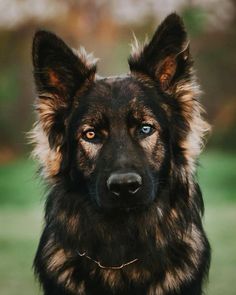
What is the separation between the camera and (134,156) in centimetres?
459

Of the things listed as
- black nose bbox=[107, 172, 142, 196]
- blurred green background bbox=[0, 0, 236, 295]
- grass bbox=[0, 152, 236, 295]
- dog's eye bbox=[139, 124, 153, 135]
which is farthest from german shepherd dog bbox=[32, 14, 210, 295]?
blurred green background bbox=[0, 0, 236, 295]

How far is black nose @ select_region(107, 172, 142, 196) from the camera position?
4426 mm

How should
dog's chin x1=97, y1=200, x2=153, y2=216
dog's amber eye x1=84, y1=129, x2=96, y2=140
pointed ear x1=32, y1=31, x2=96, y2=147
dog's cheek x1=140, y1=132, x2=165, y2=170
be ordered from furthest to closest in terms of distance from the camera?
pointed ear x1=32, y1=31, x2=96, y2=147 < dog's amber eye x1=84, y1=129, x2=96, y2=140 < dog's cheek x1=140, y1=132, x2=165, y2=170 < dog's chin x1=97, y1=200, x2=153, y2=216

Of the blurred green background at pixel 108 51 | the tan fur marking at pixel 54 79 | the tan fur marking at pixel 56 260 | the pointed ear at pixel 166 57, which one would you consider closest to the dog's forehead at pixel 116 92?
the pointed ear at pixel 166 57

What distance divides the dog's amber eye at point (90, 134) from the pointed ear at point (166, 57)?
2.19ft

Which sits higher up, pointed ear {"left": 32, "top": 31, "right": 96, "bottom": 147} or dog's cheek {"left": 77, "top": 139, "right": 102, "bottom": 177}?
pointed ear {"left": 32, "top": 31, "right": 96, "bottom": 147}

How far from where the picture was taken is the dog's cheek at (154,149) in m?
4.75

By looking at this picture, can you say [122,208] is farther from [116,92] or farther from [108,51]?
[108,51]

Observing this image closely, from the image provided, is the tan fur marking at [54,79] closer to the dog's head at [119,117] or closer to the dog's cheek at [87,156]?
the dog's head at [119,117]

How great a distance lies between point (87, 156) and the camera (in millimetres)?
4855

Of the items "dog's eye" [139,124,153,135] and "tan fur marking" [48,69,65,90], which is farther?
"tan fur marking" [48,69,65,90]

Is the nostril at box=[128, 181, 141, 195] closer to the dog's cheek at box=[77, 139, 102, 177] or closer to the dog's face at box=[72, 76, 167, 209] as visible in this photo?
the dog's face at box=[72, 76, 167, 209]

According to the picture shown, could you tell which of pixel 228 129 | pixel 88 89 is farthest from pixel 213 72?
pixel 88 89

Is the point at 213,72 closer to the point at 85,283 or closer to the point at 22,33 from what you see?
the point at 22,33
